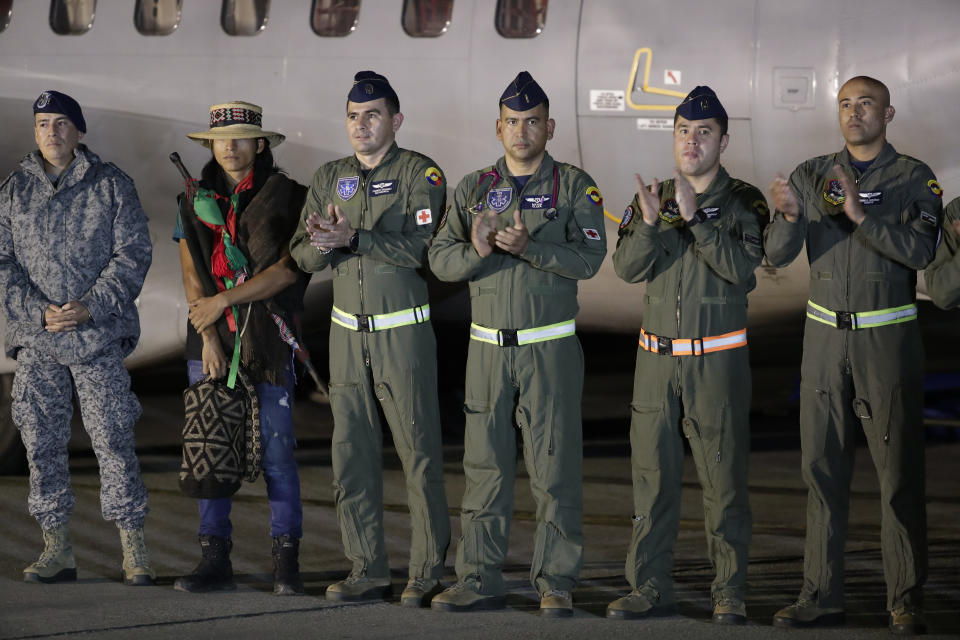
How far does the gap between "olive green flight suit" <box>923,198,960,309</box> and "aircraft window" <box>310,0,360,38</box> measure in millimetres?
4519

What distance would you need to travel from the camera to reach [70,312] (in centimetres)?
654

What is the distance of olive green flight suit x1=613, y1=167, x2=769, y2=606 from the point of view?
5.86m

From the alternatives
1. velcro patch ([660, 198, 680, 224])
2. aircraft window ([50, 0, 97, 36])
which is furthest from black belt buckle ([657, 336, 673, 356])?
aircraft window ([50, 0, 97, 36])

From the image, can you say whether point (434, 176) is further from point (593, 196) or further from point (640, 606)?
point (640, 606)

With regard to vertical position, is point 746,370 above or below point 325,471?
above

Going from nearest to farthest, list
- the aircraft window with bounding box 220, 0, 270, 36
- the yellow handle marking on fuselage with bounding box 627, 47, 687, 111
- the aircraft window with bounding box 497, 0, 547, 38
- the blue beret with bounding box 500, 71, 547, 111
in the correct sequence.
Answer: the blue beret with bounding box 500, 71, 547, 111 → the yellow handle marking on fuselage with bounding box 627, 47, 687, 111 → the aircraft window with bounding box 497, 0, 547, 38 → the aircraft window with bounding box 220, 0, 270, 36

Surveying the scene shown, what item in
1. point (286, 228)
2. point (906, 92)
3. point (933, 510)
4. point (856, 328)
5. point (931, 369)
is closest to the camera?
point (856, 328)

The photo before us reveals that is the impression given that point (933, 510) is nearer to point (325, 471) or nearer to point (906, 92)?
point (906, 92)

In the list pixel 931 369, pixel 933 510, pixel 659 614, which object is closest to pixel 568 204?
pixel 659 614

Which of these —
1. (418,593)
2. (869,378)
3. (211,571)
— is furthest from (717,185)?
(211,571)

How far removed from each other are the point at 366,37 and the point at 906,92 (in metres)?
3.48

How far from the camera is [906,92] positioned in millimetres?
7973

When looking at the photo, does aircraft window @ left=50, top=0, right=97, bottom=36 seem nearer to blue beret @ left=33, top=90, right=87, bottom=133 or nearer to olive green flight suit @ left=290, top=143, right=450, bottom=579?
blue beret @ left=33, top=90, right=87, bottom=133

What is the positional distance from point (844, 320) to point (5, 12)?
6.94 m
